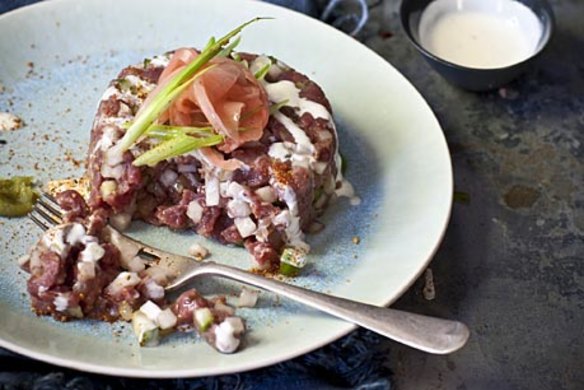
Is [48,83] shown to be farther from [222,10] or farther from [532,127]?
[532,127]

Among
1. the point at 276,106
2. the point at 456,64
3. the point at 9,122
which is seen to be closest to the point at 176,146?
the point at 276,106

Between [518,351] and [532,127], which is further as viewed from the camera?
[532,127]

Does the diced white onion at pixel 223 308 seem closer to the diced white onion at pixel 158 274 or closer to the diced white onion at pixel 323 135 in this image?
the diced white onion at pixel 158 274

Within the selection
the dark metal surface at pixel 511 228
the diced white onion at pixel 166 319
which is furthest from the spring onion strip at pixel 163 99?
the dark metal surface at pixel 511 228

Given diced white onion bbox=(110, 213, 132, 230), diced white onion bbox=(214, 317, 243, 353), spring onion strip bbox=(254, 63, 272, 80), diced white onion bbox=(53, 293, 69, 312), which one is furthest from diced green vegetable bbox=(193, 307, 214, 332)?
spring onion strip bbox=(254, 63, 272, 80)

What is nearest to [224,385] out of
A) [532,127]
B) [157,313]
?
[157,313]
